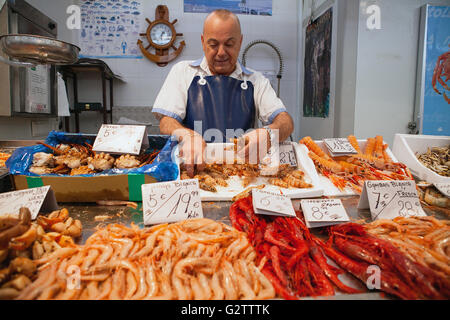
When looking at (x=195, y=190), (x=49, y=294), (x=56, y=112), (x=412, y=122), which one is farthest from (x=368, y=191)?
(x=56, y=112)

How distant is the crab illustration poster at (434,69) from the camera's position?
380 centimetres

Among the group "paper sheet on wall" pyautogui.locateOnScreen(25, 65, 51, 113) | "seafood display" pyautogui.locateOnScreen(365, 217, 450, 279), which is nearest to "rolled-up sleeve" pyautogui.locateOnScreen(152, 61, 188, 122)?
"seafood display" pyautogui.locateOnScreen(365, 217, 450, 279)

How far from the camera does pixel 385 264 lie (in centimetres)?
89

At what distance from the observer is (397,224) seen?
1180mm

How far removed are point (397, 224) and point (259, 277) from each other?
29.5 inches

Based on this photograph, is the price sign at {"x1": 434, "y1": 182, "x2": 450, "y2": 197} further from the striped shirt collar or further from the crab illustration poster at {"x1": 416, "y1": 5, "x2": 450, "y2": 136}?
the crab illustration poster at {"x1": 416, "y1": 5, "x2": 450, "y2": 136}

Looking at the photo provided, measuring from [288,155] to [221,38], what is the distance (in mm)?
1206

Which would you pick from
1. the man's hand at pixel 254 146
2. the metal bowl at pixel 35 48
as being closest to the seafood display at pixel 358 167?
the man's hand at pixel 254 146

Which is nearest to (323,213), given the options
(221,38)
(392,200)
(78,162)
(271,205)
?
(271,205)

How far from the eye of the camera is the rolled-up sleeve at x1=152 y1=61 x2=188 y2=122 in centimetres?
248

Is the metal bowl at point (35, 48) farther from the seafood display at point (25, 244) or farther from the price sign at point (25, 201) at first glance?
the seafood display at point (25, 244)

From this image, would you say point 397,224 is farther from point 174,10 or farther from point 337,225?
point 174,10

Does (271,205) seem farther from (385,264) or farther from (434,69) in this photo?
(434,69)
